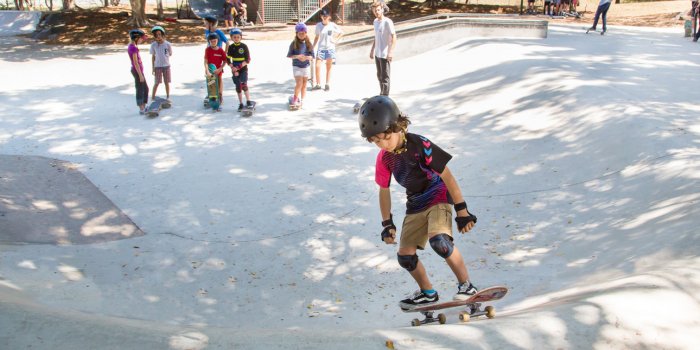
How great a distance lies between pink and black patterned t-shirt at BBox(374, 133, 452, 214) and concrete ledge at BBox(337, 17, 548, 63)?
42.2 feet

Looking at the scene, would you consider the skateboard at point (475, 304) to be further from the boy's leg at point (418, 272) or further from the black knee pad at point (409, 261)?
the black knee pad at point (409, 261)

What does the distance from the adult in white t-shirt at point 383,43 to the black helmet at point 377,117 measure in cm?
723

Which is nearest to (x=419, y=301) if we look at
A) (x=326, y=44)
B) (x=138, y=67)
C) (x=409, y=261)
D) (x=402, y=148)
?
(x=409, y=261)

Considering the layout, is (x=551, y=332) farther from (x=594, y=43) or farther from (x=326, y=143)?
(x=594, y=43)

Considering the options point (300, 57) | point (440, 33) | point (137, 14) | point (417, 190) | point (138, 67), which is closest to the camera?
point (417, 190)

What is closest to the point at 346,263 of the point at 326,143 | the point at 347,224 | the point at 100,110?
the point at 347,224

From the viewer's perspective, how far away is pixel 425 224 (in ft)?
14.3

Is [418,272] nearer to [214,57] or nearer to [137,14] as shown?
[214,57]

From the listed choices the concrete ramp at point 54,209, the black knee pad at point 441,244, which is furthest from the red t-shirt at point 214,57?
the black knee pad at point 441,244

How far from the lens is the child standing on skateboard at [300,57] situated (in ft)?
38.4

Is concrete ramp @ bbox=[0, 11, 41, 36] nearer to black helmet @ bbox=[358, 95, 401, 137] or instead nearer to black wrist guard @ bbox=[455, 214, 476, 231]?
black helmet @ bbox=[358, 95, 401, 137]

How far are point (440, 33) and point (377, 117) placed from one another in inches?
570

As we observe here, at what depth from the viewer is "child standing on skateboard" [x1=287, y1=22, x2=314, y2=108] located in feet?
38.4

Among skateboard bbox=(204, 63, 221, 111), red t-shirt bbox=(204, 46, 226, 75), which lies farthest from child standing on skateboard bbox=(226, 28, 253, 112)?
skateboard bbox=(204, 63, 221, 111)
